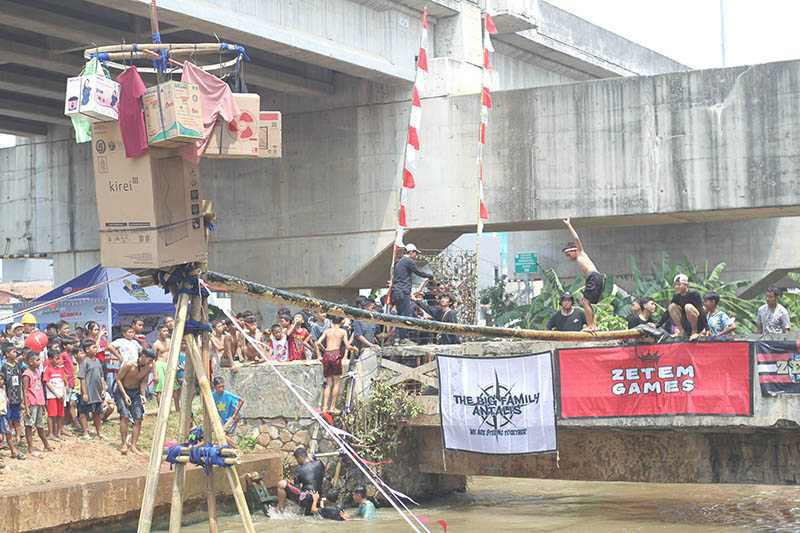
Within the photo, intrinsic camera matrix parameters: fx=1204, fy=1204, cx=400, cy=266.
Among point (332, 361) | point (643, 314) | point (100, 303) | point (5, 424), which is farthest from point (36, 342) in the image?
point (643, 314)

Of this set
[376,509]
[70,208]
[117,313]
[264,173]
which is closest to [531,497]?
[376,509]

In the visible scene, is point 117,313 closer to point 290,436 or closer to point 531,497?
point 290,436

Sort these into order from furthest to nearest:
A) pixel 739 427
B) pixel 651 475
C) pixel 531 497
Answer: pixel 531 497 < pixel 651 475 < pixel 739 427

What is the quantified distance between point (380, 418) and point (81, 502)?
198 inches

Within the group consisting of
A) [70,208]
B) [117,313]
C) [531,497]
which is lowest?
[531,497]

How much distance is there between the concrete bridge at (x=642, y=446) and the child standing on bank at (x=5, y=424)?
5.50 m

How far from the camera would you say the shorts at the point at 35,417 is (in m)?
16.8

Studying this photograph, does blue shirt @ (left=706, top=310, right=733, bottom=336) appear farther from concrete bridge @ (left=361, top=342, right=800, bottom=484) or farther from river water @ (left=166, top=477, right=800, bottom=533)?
river water @ (left=166, top=477, right=800, bottom=533)

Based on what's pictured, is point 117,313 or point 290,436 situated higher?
point 117,313

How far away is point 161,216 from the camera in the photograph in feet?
29.8

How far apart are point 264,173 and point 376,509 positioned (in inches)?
531

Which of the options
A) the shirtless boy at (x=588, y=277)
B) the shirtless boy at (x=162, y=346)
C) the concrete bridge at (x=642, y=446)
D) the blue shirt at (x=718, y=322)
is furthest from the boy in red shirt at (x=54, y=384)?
the blue shirt at (x=718, y=322)

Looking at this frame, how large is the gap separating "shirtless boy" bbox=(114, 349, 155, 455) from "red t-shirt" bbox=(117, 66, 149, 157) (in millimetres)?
9657

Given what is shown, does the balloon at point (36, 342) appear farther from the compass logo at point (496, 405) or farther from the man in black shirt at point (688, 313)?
the man in black shirt at point (688, 313)
